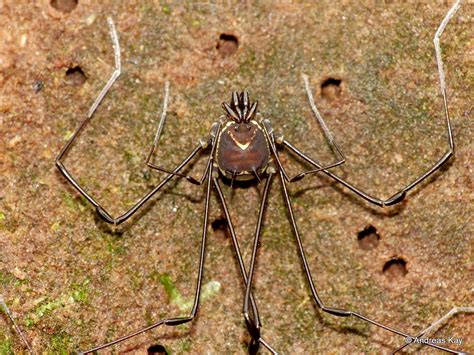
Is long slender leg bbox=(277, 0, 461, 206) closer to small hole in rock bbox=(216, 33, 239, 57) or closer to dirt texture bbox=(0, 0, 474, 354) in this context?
dirt texture bbox=(0, 0, 474, 354)

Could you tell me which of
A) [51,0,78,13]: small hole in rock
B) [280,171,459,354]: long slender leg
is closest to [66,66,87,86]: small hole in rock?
[51,0,78,13]: small hole in rock

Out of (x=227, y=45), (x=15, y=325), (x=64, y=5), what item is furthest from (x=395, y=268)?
(x=64, y=5)

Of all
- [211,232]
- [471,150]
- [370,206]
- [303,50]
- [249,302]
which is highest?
[303,50]

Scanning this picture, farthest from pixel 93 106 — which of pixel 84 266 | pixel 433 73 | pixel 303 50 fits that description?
pixel 433 73

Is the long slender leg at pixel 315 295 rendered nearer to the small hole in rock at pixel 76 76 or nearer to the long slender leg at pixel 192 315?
the long slender leg at pixel 192 315

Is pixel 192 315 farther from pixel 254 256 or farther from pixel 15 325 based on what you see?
pixel 15 325

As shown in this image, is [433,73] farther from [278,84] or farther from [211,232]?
[211,232]
